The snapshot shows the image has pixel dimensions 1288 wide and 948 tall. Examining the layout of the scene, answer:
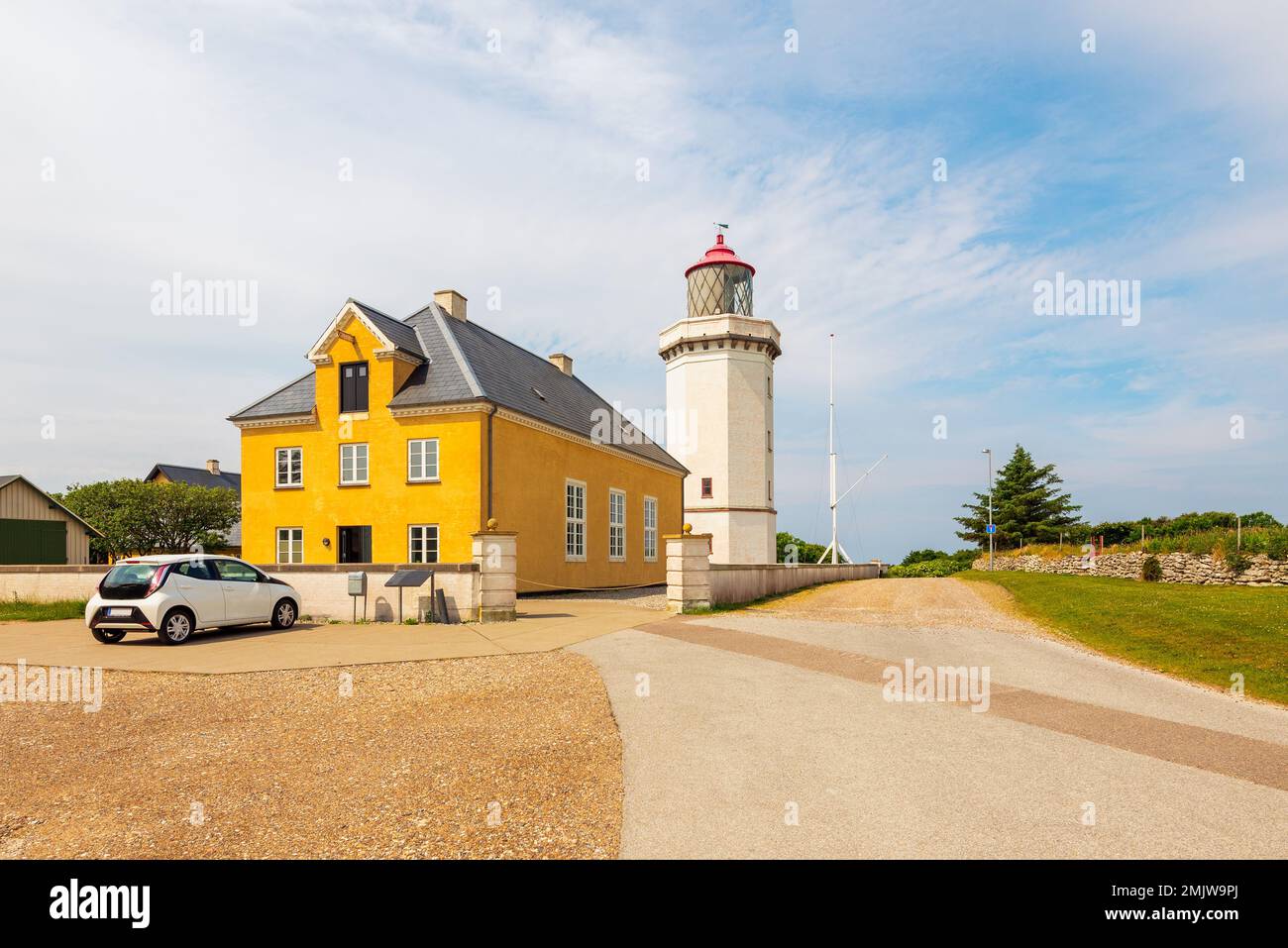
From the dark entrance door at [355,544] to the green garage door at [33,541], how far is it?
23467 millimetres

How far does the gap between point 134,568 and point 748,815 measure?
44.0ft

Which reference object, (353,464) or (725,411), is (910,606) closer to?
(353,464)

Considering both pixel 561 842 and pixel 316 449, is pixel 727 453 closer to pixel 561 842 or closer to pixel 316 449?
pixel 316 449

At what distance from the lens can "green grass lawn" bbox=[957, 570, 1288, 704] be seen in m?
11.1

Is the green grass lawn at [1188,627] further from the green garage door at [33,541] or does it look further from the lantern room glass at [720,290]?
the green garage door at [33,541]

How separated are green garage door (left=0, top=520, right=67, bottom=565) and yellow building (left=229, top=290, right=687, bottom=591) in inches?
766

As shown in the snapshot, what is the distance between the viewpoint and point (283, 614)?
16.0 metres

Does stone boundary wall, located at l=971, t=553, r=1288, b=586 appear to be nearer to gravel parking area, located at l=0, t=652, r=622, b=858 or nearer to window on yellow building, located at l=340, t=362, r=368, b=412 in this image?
gravel parking area, located at l=0, t=652, r=622, b=858

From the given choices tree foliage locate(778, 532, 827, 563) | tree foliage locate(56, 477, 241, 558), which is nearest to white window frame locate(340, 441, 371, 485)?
tree foliage locate(56, 477, 241, 558)

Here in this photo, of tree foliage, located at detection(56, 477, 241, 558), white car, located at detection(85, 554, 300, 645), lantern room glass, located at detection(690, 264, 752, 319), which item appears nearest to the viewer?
white car, located at detection(85, 554, 300, 645)

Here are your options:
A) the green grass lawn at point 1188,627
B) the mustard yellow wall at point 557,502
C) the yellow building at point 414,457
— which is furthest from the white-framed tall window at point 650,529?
the green grass lawn at point 1188,627

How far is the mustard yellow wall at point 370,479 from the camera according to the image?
21688 millimetres
